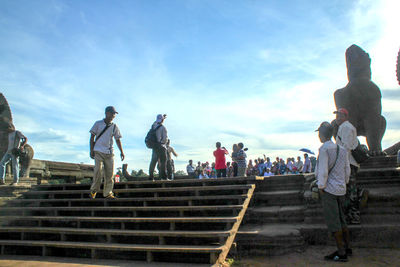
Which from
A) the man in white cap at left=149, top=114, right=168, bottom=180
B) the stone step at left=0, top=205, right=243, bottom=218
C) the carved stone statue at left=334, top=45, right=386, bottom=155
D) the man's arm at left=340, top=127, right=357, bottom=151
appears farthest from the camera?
the man in white cap at left=149, top=114, right=168, bottom=180

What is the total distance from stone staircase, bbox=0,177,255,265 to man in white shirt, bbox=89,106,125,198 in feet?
1.59

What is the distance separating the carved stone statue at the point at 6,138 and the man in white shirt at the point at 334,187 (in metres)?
8.01

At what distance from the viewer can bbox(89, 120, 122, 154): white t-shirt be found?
5.46 meters

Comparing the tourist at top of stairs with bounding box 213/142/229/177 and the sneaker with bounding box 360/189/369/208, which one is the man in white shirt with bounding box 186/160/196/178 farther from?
the sneaker with bounding box 360/189/369/208

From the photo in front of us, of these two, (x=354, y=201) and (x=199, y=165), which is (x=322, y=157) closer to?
(x=354, y=201)

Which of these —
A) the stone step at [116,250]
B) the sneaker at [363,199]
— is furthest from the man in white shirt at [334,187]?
the stone step at [116,250]

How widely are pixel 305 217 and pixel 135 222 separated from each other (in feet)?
9.25

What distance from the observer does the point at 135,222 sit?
4902 mm

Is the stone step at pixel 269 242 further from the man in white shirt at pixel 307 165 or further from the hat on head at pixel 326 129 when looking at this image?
the man in white shirt at pixel 307 165

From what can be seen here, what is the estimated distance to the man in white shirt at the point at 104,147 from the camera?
548 cm

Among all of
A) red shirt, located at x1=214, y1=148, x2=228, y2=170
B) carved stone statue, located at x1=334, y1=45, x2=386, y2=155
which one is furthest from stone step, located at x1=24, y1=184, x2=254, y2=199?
red shirt, located at x1=214, y1=148, x2=228, y2=170

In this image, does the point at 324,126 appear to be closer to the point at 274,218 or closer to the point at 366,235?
the point at 366,235

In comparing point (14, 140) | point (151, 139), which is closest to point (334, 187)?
point (151, 139)

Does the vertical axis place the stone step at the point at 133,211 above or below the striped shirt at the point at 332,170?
below
